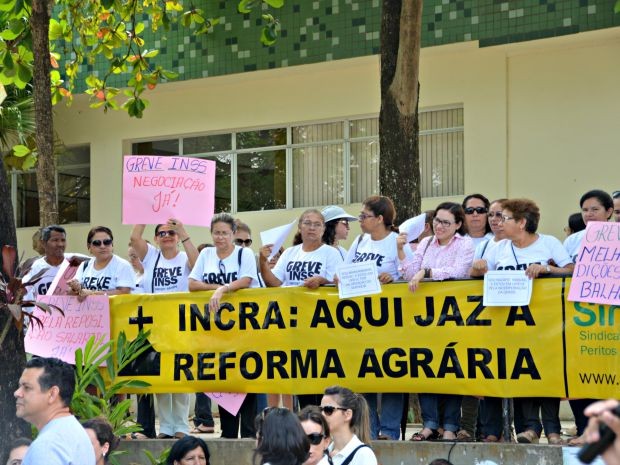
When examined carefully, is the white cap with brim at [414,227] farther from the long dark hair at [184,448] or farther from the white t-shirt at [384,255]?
the long dark hair at [184,448]

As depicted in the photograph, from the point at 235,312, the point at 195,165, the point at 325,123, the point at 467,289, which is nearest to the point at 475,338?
the point at 467,289

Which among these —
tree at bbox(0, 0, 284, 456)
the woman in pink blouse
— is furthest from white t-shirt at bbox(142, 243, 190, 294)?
tree at bbox(0, 0, 284, 456)

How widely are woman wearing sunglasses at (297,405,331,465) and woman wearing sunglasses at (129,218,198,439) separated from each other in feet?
11.2

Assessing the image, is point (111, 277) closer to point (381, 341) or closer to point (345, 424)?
point (381, 341)

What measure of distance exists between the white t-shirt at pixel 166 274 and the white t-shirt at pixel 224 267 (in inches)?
22.1

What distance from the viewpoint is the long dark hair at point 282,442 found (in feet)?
18.1

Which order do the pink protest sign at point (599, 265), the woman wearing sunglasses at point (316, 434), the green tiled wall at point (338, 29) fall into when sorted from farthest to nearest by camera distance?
the green tiled wall at point (338, 29)
the pink protest sign at point (599, 265)
the woman wearing sunglasses at point (316, 434)

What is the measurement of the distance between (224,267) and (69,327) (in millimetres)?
→ 1717

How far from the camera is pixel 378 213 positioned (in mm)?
9273

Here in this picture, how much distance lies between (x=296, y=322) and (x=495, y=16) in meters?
6.33

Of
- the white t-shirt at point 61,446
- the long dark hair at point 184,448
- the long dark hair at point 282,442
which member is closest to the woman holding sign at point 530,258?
the long dark hair at point 184,448

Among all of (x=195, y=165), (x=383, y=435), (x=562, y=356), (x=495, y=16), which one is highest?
(x=495, y=16)

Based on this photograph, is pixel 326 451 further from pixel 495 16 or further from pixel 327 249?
pixel 495 16

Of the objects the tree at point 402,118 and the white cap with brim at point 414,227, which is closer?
the white cap with brim at point 414,227
